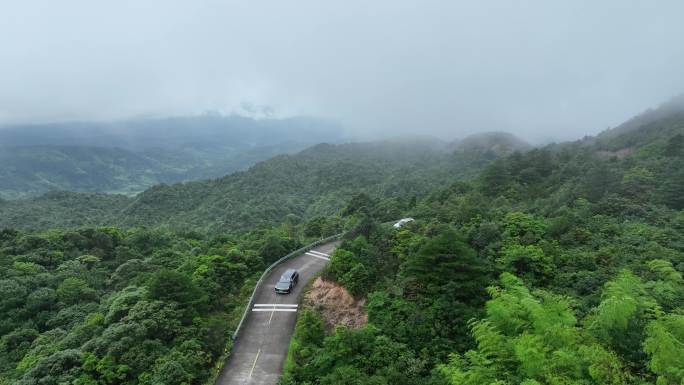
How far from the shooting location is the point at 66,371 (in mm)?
14781

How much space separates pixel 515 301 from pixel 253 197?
335 ft

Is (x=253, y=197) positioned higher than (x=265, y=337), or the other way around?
(x=265, y=337)

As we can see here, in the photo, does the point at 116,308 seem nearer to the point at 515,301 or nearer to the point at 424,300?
the point at 424,300

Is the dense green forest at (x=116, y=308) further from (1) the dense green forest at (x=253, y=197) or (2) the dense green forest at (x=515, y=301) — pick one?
(1) the dense green forest at (x=253, y=197)

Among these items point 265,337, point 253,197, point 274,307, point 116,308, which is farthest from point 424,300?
point 253,197

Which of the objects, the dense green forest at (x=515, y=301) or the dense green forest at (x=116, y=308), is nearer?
the dense green forest at (x=515, y=301)

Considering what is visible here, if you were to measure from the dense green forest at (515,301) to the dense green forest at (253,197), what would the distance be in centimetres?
5184

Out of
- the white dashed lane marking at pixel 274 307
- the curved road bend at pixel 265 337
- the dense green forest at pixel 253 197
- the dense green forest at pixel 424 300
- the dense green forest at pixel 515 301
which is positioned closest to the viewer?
the dense green forest at pixel 515 301

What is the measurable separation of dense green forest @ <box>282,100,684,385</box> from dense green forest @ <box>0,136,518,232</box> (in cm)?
5184

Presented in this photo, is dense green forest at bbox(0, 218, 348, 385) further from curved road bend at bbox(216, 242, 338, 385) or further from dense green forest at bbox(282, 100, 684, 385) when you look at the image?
dense green forest at bbox(282, 100, 684, 385)

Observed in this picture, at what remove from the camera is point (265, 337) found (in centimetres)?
1761

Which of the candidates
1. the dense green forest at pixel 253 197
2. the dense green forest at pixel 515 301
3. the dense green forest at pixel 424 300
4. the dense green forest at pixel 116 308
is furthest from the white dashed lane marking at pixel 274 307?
the dense green forest at pixel 253 197

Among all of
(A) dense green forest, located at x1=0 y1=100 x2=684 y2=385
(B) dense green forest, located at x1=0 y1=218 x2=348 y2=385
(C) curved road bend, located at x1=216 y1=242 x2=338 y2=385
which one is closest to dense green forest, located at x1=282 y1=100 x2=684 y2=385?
(A) dense green forest, located at x1=0 y1=100 x2=684 y2=385

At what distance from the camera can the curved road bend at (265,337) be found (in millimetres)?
15148
